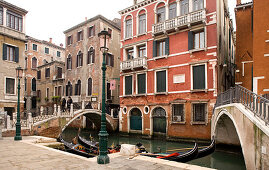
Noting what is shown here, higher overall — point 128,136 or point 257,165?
point 257,165

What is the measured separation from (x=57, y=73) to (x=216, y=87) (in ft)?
68.8

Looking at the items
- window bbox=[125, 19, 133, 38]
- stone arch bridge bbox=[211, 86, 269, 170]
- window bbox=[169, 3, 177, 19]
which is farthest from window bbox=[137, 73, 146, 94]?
stone arch bridge bbox=[211, 86, 269, 170]

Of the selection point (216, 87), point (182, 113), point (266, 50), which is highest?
point (266, 50)

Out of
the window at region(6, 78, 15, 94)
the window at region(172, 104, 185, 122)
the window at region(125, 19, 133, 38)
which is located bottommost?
the window at region(172, 104, 185, 122)

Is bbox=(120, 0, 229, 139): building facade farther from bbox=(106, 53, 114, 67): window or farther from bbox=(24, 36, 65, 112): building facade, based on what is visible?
bbox=(24, 36, 65, 112): building facade

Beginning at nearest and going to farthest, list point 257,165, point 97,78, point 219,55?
point 257,165, point 219,55, point 97,78

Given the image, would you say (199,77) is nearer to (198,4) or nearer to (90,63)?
(198,4)

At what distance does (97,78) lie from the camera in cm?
2003

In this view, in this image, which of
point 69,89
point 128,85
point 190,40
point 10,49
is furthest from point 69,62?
point 190,40

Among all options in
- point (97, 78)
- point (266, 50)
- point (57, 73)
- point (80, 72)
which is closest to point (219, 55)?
point (266, 50)

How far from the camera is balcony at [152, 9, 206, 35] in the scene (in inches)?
506

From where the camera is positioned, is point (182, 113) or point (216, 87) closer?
point (216, 87)

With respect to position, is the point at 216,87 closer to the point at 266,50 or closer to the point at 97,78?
the point at 266,50

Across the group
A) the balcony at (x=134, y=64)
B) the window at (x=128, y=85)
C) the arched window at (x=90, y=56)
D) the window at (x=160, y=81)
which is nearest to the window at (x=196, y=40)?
the window at (x=160, y=81)
